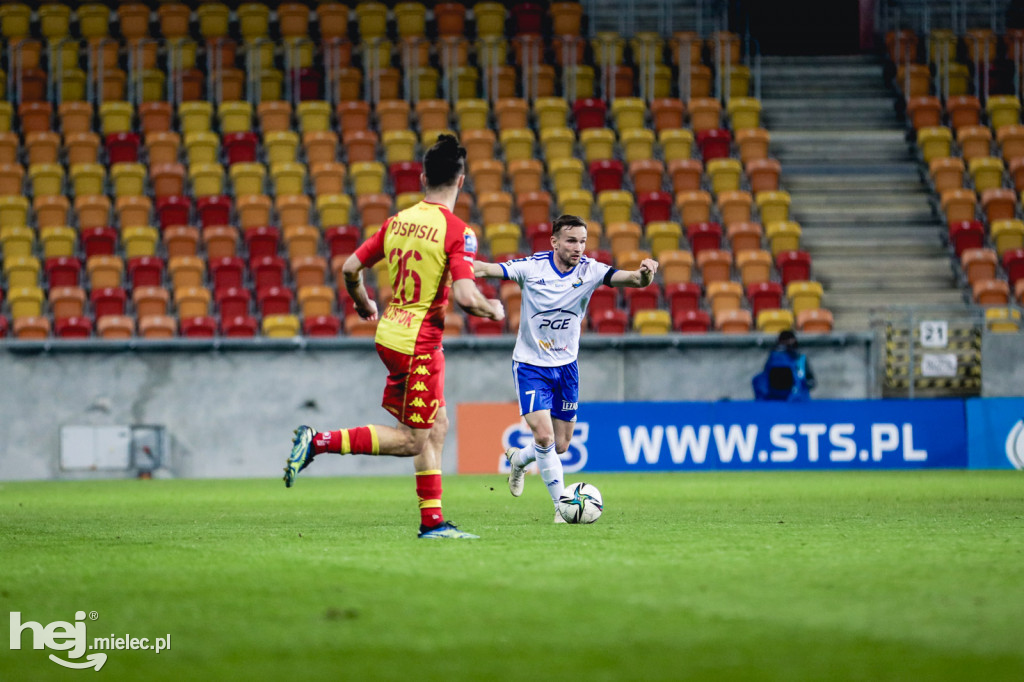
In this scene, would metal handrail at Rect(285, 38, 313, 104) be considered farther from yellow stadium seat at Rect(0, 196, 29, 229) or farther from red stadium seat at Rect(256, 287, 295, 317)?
red stadium seat at Rect(256, 287, 295, 317)

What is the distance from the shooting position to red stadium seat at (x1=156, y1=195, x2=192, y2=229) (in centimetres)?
2061

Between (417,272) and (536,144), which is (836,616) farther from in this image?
(536,144)

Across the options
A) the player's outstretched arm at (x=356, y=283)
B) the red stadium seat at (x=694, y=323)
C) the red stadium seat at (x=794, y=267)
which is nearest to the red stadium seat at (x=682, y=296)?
the red stadium seat at (x=694, y=323)

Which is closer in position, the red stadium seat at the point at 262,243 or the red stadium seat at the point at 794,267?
Answer: the red stadium seat at the point at 262,243

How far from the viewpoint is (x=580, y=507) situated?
8.12 meters

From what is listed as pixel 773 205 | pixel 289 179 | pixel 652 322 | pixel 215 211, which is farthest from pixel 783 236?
pixel 215 211

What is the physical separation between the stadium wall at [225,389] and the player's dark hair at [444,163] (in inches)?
412

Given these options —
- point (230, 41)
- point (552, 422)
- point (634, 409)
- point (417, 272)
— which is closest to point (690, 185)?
point (634, 409)

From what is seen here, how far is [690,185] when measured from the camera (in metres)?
21.5

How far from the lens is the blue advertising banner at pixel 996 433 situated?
16891 millimetres

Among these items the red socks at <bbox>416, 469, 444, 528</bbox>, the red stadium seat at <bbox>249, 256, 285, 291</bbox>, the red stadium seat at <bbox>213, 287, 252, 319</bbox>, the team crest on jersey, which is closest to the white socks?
the red socks at <bbox>416, 469, 444, 528</bbox>

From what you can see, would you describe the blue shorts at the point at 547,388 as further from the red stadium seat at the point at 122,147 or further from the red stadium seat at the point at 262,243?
the red stadium seat at the point at 122,147

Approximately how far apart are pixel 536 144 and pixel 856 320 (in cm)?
629

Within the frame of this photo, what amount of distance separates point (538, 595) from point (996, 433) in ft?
44.9
